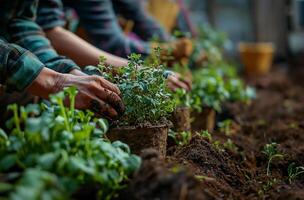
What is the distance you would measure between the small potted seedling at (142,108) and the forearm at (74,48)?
72 cm

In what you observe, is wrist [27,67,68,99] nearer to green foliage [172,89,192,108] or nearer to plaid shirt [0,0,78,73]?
plaid shirt [0,0,78,73]

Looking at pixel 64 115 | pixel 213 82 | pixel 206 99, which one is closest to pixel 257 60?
pixel 213 82

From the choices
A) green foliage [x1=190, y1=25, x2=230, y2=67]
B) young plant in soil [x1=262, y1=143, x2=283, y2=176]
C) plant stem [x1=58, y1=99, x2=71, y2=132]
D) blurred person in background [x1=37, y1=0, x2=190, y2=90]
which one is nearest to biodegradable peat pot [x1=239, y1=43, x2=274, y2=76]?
green foliage [x1=190, y1=25, x2=230, y2=67]

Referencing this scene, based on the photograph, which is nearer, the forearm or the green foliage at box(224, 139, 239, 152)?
the green foliage at box(224, 139, 239, 152)

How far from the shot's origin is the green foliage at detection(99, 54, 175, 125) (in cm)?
243

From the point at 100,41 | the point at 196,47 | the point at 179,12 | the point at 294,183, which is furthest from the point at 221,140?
the point at 179,12

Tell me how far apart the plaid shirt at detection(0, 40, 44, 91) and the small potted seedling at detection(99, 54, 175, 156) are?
276 mm

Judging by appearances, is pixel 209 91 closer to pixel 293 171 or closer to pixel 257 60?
pixel 293 171

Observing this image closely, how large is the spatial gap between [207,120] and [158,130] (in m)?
1.19

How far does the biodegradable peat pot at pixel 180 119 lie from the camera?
285 cm

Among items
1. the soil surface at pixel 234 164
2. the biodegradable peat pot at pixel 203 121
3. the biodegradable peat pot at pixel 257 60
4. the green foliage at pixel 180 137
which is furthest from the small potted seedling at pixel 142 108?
the biodegradable peat pot at pixel 257 60

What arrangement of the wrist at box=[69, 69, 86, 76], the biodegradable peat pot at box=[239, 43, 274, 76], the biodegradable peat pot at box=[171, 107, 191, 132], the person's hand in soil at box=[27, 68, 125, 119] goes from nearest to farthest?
1. the person's hand in soil at box=[27, 68, 125, 119]
2. the wrist at box=[69, 69, 86, 76]
3. the biodegradable peat pot at box=[171, 107, 191, 132]
4. the biodegradable peat pot at box=[239, 43, 274, 76]

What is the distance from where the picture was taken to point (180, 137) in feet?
9.04

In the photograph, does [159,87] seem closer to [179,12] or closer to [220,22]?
[179,12]
